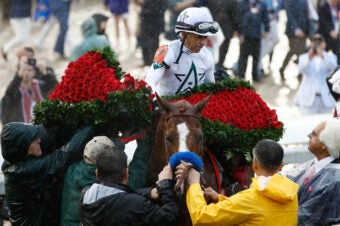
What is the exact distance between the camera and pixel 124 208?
234 inches

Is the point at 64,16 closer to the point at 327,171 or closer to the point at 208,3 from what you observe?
the point at 208,3

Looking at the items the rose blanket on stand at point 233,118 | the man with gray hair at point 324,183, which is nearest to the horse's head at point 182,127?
the rose blanket on stand at point 233,118

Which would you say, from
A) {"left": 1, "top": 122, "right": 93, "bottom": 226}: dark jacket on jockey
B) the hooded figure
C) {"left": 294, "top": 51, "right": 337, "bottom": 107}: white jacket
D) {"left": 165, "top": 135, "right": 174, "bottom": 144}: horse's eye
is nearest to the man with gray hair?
{"left": 165, "top": 135, "right": 174, "bottom": 144}: horse's eye

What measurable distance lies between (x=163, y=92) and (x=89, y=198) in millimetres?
2113

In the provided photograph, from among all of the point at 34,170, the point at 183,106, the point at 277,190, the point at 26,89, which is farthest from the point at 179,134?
the point at 26,89

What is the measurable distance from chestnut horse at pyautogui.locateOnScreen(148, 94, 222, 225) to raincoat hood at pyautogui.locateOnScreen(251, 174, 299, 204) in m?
0.70

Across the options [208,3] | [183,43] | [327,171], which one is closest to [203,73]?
[183,43]

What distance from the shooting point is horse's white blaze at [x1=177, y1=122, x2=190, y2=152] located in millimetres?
6434

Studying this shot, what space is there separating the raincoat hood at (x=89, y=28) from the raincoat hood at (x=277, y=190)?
824 centimetres

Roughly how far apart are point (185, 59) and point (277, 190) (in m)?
2.29

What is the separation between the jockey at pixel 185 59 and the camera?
7.77 meters

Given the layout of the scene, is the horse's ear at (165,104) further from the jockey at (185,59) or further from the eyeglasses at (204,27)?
the eyeglasses at (204,27)

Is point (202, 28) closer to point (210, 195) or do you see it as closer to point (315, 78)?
point (210, 195)

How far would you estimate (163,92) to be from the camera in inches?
314
